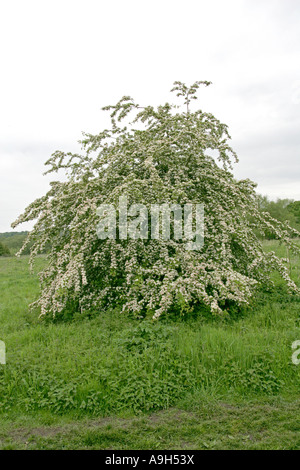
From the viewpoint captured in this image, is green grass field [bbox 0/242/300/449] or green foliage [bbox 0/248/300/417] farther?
green foliage [bbox 0/248/300/417]

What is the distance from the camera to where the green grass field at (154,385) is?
153 inches

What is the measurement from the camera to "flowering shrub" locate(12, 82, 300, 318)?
6.68 metres

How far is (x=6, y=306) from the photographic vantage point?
375 inches

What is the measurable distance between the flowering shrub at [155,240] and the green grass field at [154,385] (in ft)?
1.93

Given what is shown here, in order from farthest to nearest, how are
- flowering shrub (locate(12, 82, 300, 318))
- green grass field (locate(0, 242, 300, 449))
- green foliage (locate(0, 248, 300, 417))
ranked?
1. flowering shrub (locate(12, 82, 300, 318))
2. green foliage (locate(0, 248, 300, 417))
3. green grass field (locate(0, 242, 300, 449))

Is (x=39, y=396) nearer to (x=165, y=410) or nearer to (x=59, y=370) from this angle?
(x=59, y=370)

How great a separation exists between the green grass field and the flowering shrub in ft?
1.93

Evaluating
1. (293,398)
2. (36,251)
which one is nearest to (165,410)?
(293,398)

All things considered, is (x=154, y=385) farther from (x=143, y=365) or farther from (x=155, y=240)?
(x=155, y=240)

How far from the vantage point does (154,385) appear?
15.6ft

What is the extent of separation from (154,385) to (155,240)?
3187 mm

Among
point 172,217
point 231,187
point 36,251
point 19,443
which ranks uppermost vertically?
point 231,187

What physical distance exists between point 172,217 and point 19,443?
15.4ft

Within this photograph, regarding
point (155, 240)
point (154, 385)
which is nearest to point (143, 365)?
point (154, 385)
